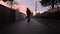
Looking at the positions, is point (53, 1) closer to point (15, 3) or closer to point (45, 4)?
point (45, 4)

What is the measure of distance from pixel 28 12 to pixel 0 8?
725cm

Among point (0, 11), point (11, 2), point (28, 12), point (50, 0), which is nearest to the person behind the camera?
point (0, 11)

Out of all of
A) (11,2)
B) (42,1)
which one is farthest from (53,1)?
(11,2)

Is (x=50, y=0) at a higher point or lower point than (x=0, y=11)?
higher

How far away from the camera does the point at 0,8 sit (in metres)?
15.3

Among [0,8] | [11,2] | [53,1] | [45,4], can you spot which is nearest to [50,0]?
[53,1]

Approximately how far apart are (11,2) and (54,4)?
83.8 feet

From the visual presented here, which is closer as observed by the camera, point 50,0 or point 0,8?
point 0,8

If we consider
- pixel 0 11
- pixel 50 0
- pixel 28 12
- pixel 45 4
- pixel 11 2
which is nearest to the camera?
pixel 0 11

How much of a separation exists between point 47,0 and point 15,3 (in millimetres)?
25945

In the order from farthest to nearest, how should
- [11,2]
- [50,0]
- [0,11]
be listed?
1. [11,2]
2. [50,0]
3. [0,11]

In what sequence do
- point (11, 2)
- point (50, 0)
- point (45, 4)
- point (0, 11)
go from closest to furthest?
point (0, 11) < point (50, 0) < point (45, 4) < point (11, 2)

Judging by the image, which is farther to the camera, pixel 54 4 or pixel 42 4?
pixel 42 4

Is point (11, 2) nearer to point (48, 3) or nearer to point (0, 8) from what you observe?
point (48, 3)
